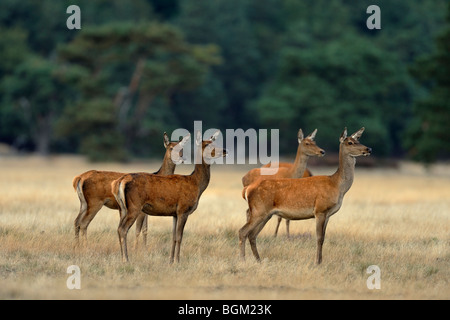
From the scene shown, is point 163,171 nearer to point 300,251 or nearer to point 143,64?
point 300,251

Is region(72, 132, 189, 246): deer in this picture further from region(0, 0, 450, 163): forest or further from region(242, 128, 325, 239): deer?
region(0, 0, 450, 163): forest

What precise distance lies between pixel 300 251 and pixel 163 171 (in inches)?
101

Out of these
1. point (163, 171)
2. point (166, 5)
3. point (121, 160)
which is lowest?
point (121, 160)

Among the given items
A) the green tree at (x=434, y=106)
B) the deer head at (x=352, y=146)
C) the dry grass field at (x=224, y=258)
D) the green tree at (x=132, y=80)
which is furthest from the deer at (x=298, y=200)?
the green tree at (x=132, y=80)

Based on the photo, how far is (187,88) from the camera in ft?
164

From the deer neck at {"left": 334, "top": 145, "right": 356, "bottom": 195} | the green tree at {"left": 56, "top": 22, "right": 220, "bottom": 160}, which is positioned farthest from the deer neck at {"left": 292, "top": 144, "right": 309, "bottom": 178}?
the green tree at {"left": 56, "top": 22, "right": 220, "bottom": 160}

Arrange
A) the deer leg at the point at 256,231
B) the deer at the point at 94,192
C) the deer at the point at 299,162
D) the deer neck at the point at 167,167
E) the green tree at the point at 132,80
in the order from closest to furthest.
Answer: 1. the deer leg at the point at 256,231
2. the deer at the point at 94,192
3. the deer neck at the point at 167,167
4. the deer at the point at 299,162
5. the green tree at the point at 132,80

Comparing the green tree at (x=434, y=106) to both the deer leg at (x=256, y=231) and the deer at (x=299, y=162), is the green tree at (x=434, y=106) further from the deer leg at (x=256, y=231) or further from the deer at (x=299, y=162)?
the deer leg at (x=256, y=231)

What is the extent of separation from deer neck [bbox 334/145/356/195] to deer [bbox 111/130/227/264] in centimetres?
208

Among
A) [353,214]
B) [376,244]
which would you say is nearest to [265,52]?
[353,214]

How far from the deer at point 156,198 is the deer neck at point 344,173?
2083mm

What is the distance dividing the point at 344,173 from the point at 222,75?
50.2 m

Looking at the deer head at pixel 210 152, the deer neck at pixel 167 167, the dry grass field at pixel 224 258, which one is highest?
the deer head at pixel 210 152

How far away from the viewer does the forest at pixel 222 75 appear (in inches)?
1838
